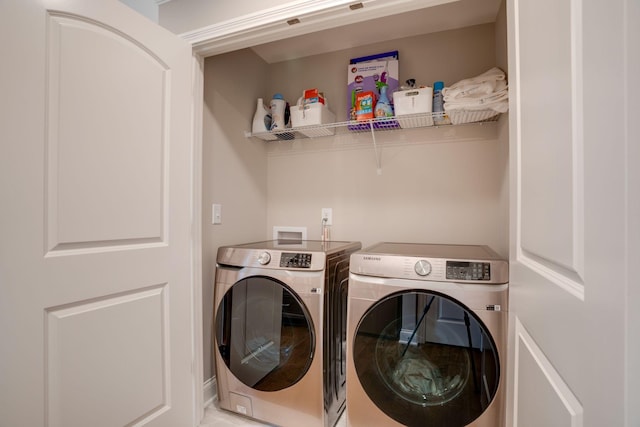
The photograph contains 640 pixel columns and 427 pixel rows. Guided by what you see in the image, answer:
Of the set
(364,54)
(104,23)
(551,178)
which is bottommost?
(551,178)

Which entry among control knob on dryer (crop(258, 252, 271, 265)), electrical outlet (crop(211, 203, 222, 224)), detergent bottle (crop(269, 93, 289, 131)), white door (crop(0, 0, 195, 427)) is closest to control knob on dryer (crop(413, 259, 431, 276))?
control knob on dryer (crop(258, 252, 271, 265))

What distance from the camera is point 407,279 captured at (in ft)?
4.37

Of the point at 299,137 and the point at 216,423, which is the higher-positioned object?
the point at 299,137

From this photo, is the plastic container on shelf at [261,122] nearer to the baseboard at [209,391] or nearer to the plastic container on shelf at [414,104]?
the plastic container on shelf at [414,104]

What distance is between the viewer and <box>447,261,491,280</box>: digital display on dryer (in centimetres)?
125

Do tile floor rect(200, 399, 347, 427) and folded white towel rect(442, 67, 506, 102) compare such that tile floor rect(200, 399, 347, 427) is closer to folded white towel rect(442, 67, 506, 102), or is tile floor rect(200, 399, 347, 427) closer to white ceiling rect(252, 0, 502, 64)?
folded white towel rect(442, 67, 506, 102)

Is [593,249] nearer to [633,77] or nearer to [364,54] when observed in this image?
[633,77]

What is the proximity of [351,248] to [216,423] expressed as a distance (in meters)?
1.25

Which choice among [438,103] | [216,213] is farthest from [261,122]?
[438,103]

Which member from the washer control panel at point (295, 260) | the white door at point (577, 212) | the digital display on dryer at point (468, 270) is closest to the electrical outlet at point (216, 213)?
the washer control panel at point (295, 260)

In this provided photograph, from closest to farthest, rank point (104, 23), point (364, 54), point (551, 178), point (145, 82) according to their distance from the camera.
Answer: point (551, 178) → point (104, 23) → point (145, 82) → point (364, 54)

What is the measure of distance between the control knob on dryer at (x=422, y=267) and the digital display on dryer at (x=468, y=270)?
0.08 metres

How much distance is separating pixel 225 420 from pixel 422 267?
1402 mm

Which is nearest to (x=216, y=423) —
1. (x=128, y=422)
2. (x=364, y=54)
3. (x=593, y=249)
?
(x=128, y=422)
